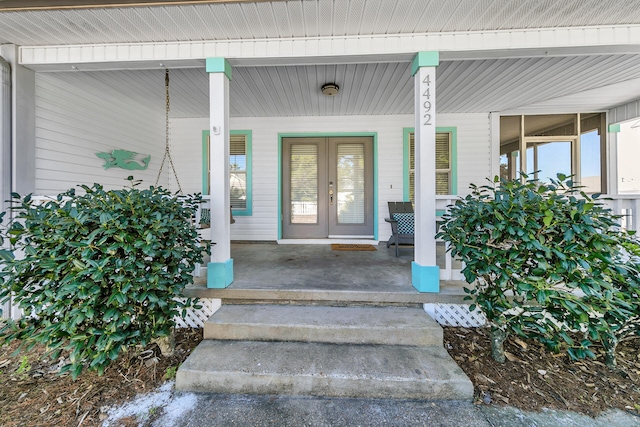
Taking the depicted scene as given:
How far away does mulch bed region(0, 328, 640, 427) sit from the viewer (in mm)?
1591

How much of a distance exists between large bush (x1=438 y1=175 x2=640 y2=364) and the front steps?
1.95ft

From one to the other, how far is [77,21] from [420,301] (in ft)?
12.6

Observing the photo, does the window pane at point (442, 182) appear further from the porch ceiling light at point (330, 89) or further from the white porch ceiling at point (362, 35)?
the porch ceiling light at point (330, 89)

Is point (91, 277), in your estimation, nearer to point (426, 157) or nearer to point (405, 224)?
point (426, 157)

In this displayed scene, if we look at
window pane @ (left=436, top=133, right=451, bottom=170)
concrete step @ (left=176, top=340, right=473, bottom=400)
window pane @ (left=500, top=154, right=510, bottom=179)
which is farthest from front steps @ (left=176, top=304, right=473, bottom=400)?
window pane @ (left=500, top=154, right=510, bottom=179)

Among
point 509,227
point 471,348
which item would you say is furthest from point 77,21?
point 471,348

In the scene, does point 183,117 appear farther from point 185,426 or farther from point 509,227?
point 509,227

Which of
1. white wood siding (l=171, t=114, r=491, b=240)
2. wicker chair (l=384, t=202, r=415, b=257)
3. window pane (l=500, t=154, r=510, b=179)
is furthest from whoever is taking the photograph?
window pane (l=500, t=154, r=510, b=179)

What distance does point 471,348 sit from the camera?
7.07 ft

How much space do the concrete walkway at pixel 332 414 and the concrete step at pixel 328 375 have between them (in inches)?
2.0

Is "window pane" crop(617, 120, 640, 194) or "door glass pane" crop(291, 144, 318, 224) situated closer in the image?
"window pane" crop(617, 120, 640, 194)

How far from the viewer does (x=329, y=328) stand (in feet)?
6.72

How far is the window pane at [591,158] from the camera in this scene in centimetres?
476

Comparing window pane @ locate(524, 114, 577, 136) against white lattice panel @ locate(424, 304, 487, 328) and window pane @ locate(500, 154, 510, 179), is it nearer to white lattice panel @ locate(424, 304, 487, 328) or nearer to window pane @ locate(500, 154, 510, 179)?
window pane @ locate(500, 154, 510, 179)
